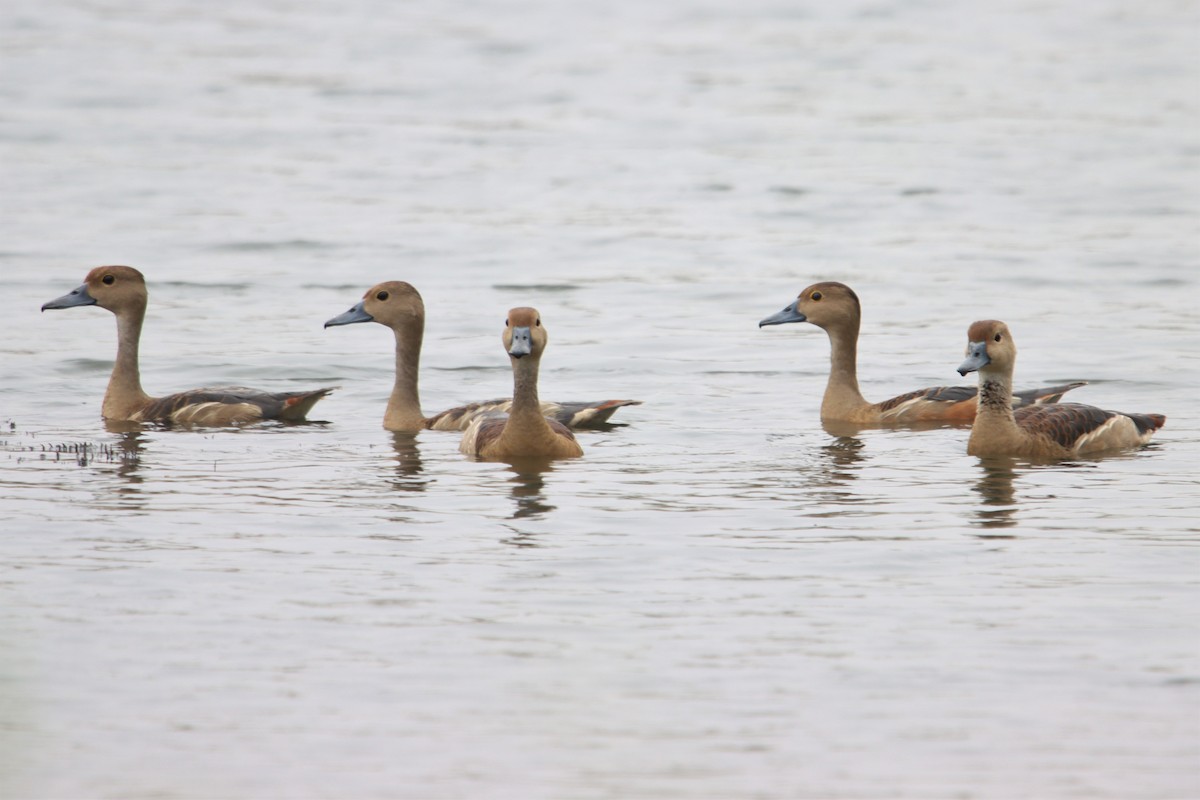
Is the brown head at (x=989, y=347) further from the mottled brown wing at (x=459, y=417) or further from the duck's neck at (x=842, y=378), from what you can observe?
the mottled brown wing at (x=459, y=417)

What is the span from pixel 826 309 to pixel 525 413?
4.56 metres

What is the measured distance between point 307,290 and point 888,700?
17295mm

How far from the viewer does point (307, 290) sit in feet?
81.8

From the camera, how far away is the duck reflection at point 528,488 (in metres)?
12.4

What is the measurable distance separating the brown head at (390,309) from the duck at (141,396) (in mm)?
892

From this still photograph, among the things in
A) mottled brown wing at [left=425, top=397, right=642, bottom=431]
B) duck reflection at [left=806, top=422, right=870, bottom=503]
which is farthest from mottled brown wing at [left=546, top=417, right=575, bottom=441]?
duck reflection at [left=806, top=422, right=870, bottom=503]

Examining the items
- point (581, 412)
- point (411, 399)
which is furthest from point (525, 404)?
point (411, 399)

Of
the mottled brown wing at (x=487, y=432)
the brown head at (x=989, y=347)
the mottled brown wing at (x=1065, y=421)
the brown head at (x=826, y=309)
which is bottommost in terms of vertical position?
the mottled brown wing at (x=487, y=432)

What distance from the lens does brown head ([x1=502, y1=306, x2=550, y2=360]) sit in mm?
14281

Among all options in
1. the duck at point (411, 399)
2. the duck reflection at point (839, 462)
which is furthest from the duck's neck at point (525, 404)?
the duck reflection at point (839, 462)

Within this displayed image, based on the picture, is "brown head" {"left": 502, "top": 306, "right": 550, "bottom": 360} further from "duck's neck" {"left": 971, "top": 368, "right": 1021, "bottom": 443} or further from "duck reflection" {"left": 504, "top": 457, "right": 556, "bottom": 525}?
"duck's neck" {"left": 971, "top": 368, "right": 1021, "bottom": 443}

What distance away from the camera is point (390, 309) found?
17.7m

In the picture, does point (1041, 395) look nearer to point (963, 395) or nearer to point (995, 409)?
point (963, 395)

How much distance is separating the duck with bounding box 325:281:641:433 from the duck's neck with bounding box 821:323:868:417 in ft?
5.98
